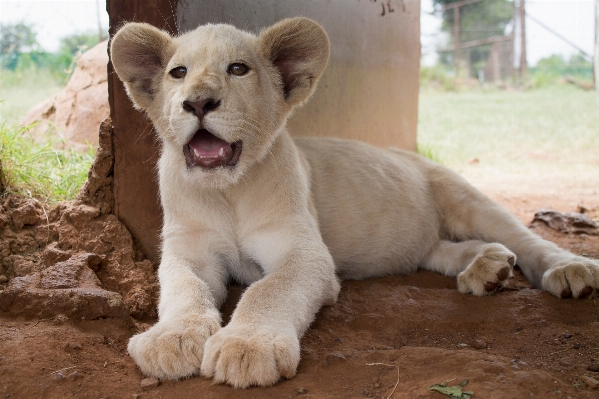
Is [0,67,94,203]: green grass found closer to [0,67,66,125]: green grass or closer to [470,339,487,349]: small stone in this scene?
[470,339,487,349]: small stone

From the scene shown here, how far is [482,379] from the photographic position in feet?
8.56

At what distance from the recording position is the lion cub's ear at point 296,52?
145 inches

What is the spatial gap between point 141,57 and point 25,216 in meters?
1.65

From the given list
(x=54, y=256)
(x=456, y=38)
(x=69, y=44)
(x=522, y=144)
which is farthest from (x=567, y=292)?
(x=456, y=38)

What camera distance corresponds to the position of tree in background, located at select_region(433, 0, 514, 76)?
2142 centimetres

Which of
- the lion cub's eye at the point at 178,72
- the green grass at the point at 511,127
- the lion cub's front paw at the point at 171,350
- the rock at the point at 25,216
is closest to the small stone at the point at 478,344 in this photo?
the lion cub's front paw at the point at 171,350

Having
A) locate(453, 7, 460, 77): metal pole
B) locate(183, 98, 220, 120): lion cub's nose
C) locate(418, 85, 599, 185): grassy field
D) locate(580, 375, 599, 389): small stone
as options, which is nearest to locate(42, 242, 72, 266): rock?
locate(183, 98, 220, 120): lion cub's nose

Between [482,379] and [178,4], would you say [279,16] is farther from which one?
[482,379]

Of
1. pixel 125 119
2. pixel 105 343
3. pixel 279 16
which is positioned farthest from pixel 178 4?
pixel 105 343

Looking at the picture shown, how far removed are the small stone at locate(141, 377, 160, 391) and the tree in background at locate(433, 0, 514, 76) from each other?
68.7 feet

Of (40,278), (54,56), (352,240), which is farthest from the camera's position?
(54,56)

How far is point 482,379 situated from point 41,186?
3929 millimetres

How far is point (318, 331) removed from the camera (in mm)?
3496

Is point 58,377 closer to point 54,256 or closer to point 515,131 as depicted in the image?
point 54,256
